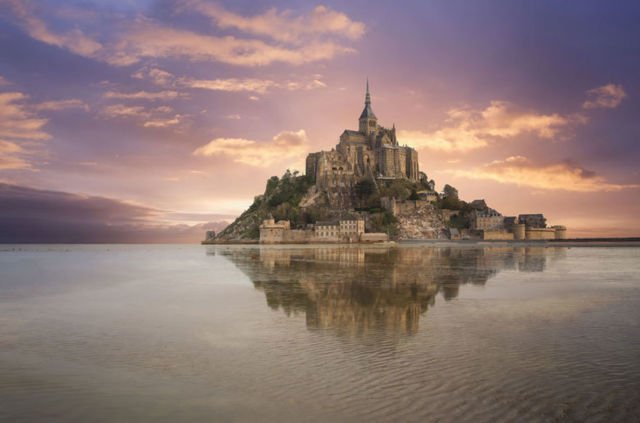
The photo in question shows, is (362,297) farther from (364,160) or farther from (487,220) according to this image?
(364,160)

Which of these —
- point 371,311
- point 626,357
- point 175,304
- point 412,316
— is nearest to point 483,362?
point 626,357

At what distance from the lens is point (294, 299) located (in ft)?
46.9

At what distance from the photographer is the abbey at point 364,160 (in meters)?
99.1

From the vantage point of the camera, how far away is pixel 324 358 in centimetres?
750

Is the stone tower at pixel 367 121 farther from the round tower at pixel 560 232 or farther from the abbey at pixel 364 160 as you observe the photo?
the round tower at pixel 560 232

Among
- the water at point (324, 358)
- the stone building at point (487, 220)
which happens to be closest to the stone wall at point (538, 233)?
the stone building at point (487, 220)

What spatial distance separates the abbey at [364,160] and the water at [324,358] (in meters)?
84.5

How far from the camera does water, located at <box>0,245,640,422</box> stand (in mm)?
5457

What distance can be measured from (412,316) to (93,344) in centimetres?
696

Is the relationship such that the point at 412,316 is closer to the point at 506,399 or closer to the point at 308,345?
the point at 308,345

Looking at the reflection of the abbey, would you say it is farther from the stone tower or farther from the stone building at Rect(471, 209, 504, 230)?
the stone tower

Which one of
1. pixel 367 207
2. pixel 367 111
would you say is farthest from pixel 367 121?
pixel 367 207

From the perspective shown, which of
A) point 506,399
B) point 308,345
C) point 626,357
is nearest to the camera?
point 506,399

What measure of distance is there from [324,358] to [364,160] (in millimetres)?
98095
